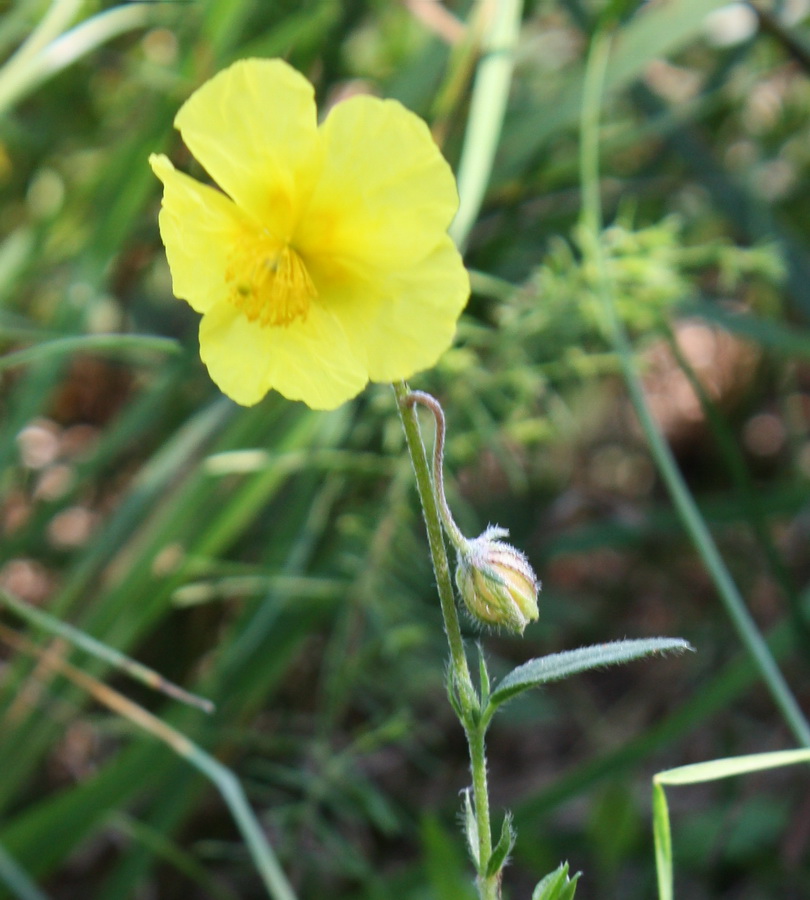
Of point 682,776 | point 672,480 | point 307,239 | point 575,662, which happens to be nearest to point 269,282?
point 307,239

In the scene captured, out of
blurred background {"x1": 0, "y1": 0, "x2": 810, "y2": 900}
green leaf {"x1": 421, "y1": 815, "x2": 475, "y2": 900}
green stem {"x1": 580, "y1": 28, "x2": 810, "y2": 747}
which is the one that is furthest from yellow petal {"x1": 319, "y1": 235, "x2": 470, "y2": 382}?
green leaf {"x1": 421, "y1": 815, "x2": 475, "y2": 900}

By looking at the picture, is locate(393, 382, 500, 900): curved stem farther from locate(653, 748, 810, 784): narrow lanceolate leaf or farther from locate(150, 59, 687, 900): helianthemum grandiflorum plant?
locate(653, 748, 810, 784): narrow lanceolate leaf

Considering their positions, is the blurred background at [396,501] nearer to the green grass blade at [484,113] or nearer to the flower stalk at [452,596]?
the green grass blade at [484,113]

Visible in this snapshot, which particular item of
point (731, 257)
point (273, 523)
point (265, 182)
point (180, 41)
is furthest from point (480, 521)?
point (265, 182)

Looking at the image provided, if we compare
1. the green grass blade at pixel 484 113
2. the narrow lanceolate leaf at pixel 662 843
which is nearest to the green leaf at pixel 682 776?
the narrow lanceolate leaf at pixel 662 843

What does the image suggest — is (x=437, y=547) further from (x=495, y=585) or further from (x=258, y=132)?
(x=258, y=132)

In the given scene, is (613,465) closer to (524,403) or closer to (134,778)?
(524,403)
